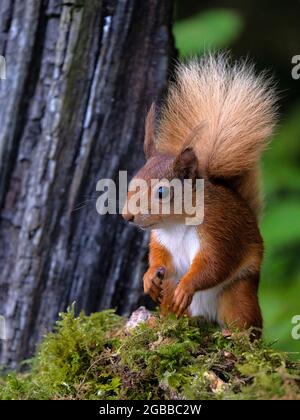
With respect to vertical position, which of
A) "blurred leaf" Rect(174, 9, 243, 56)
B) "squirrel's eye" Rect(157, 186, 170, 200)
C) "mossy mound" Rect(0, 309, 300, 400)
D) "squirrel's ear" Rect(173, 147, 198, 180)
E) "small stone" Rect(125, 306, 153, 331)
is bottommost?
"mossy mound" Rect(0, 309, 300, 400)

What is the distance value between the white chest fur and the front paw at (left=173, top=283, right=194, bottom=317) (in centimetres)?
13

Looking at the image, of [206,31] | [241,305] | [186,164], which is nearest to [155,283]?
[241,305]

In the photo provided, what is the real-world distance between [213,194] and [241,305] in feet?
1.24

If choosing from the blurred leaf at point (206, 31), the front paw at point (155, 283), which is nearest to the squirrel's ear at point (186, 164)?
the front paw at point (155, 283)

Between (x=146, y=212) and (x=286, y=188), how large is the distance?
222 centimetres

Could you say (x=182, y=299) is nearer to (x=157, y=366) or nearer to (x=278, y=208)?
(x=157, y=366)

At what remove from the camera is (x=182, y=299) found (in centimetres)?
253

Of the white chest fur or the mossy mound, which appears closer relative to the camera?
the mossy mound

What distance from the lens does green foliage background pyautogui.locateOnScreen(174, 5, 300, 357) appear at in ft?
12.8

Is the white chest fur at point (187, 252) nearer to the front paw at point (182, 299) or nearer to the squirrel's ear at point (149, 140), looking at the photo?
the front paw at point (182, 299)

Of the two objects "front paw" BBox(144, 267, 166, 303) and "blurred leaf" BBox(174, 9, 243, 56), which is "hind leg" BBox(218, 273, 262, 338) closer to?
"front paw" BBox(144, 267, 166, 303)

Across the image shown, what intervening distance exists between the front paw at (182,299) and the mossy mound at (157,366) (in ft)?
0.12

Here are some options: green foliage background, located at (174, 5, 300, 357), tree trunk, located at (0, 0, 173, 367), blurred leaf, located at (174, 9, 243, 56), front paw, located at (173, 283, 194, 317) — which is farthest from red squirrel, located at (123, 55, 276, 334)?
blurred leaf, located at (174, 9, 243, 56)

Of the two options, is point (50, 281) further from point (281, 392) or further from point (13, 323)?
point (281, 392)
